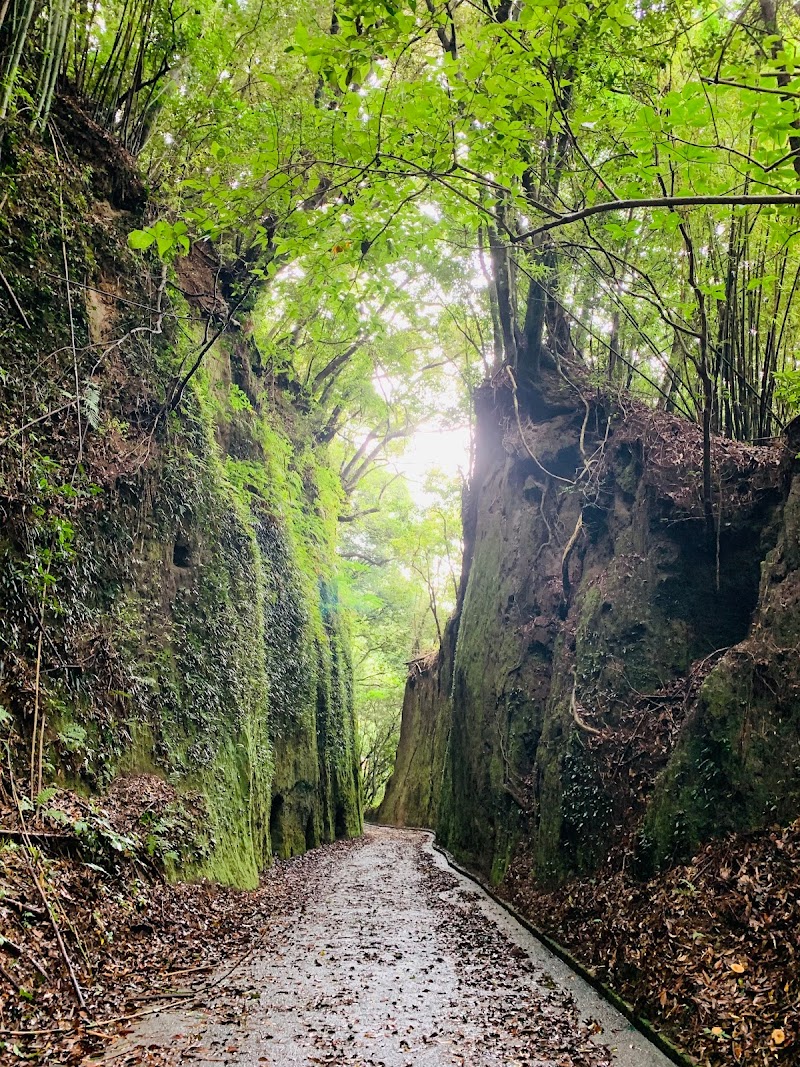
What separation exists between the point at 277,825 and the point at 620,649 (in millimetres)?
8160

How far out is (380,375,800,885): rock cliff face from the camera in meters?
5.31

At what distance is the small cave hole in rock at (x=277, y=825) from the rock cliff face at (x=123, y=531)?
0.04 meters

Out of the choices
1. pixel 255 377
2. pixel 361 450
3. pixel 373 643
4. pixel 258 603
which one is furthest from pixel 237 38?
pixel 373 643

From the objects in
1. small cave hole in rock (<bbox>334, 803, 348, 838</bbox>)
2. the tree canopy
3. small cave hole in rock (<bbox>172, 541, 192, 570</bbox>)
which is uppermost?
the tree canopy

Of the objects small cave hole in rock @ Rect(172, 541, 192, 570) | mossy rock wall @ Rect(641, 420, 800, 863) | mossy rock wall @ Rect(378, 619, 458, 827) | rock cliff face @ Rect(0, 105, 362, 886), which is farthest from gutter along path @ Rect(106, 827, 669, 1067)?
mossy rock wall @ Rect(378, 619, 458, 827)

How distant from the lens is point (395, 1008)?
4.45 meters

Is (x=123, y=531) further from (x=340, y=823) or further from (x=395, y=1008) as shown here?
(x=340, y=823)

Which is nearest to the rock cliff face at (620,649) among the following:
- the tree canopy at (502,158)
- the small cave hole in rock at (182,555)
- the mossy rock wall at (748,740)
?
the mossy rock wall at (748,740)

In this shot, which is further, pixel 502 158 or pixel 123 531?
pixel 123 531

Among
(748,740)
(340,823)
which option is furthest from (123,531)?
(340,823)

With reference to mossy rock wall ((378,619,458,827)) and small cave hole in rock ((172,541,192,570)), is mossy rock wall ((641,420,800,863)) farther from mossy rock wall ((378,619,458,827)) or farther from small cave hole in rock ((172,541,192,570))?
mossy rock wall ((378,619,458,827))

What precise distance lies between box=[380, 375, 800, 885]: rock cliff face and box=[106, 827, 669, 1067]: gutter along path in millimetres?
1311

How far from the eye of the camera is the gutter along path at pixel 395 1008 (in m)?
3.70

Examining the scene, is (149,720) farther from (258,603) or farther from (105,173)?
(105,173)
